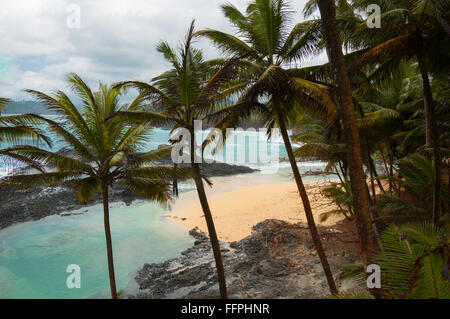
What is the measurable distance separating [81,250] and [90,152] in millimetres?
9655

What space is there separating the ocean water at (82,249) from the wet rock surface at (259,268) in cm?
117

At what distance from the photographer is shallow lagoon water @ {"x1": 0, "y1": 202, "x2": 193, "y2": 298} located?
11.9 m

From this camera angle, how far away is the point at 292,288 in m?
9.20

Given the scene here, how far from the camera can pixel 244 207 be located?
2077cm

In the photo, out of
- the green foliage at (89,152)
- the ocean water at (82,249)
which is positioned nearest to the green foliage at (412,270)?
the green foliage at (89,152)

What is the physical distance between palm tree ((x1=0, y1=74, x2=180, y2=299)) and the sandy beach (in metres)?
7.64

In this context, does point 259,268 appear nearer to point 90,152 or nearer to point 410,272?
point 90,152

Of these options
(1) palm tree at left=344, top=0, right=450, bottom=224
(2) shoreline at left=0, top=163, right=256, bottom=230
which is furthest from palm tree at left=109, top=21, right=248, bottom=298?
(2) shoreline at left=0, top=163, right=256, bottom=230

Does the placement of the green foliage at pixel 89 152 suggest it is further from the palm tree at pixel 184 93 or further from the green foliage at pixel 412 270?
the green foliage at pixel 412 270

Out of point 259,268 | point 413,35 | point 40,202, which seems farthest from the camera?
point 40,202

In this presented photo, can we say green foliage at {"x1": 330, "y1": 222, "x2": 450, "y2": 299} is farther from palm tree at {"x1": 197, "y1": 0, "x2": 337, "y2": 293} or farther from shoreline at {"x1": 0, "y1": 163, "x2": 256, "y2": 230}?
shoreline at {"x1": 0, "y1": 163, "x2": 256, "y2": 230}

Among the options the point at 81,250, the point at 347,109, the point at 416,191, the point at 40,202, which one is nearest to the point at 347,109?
the point at 347,109

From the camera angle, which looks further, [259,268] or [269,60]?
[259,268]

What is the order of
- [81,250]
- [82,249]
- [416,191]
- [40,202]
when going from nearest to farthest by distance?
1. [416,191]
2. [81,250]
3. [82,249]
4. [40,202]
